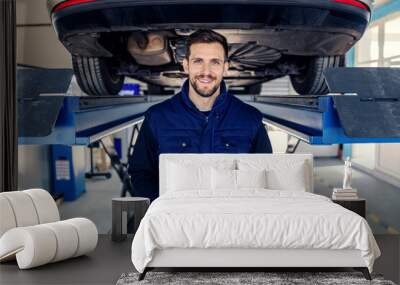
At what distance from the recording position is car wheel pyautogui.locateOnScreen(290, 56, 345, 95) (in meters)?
3.20

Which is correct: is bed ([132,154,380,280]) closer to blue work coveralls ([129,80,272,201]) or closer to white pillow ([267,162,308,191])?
white pillow ([267,162,308,191])

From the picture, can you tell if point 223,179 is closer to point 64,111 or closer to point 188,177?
point 188,177

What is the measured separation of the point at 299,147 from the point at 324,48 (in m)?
0.55

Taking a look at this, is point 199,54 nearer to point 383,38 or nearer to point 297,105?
Result: point 297,105

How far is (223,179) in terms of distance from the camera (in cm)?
290

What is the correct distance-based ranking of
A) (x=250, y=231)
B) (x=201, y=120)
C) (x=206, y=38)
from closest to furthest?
1. (x=250, y=231)
2. (x=206, y=38)
3. (x=201, y=120)

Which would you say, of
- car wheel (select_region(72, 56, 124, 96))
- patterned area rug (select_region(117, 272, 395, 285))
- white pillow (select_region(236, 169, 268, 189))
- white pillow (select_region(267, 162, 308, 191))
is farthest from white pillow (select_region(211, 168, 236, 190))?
car wheel (select_region(72, 56, 124, 96))

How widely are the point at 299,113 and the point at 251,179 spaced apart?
1.67ft

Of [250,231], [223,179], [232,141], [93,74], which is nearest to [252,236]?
[250,231]

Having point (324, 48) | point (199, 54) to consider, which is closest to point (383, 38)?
point (324, 48)

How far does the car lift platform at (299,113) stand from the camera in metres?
3.00

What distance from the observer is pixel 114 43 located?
321 centimetres

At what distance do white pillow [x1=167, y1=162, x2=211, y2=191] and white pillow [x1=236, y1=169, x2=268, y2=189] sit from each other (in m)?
0.15

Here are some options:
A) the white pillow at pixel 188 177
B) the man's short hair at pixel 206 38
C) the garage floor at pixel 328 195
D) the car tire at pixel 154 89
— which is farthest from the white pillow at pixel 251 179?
the car tire at pixel 154 89
